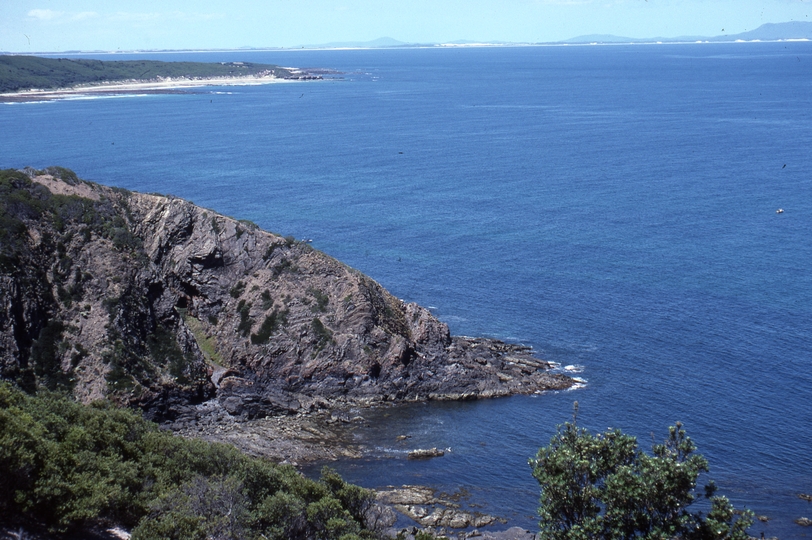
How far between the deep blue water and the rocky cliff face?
221 inches

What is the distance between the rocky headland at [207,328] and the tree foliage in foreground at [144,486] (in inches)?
630

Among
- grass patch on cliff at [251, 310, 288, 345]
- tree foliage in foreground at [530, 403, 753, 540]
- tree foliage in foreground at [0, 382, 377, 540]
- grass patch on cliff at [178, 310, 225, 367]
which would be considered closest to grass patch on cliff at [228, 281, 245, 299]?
grass patch on cliff at [178, 310, 225, 367]

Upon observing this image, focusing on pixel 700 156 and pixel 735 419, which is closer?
pixel 735 419

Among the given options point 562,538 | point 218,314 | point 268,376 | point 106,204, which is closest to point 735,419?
point 562,538

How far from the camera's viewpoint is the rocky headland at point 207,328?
5766 centimetres

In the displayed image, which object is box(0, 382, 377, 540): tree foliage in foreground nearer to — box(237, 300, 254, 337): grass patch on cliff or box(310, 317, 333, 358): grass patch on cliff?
box(310, 317, 333, 358): grass patch on cliff

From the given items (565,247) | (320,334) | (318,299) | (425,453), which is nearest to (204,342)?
(320,334)

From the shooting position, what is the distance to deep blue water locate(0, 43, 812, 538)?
55.0m

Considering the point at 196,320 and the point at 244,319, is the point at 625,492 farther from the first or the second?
the point at 196,320

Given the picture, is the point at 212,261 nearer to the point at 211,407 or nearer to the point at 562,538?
the point at 211,407

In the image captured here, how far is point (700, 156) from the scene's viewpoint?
146000mm

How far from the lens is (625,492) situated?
29.4 m

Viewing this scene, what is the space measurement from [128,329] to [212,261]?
474 inches

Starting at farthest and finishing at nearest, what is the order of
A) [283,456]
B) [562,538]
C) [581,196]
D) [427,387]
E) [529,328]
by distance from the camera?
[581,196], [529,328], [427,387], [283,456], [562,538]
